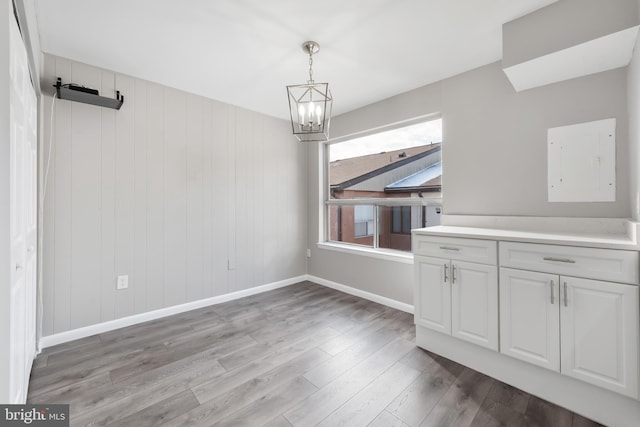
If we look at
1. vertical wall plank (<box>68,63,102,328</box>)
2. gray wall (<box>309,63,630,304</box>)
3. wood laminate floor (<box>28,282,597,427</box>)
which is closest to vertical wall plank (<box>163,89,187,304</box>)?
wood laminate floor (<box>28,282,597,427</box>)

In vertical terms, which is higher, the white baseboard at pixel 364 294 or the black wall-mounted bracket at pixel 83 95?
the black wall-mounted bracket at pixel 83 95

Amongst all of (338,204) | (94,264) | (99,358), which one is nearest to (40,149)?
(94,264)

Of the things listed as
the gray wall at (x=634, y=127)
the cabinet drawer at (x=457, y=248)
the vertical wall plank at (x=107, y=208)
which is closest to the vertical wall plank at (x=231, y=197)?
the vertical wall plank at (x=107, y=208)

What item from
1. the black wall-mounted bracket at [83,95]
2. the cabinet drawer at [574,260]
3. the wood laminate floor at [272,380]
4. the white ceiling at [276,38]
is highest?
the white ceiling at [276,38]

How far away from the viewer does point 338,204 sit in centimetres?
399

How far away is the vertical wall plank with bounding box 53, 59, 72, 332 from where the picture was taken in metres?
2.32

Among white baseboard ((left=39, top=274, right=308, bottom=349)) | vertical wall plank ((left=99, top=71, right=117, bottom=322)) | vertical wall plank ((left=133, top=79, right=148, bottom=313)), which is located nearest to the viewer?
white baseboard ((left=39, top=274, right=308, bottom=349))

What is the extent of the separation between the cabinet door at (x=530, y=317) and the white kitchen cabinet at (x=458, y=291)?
0.06 m

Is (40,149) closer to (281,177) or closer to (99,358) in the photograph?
(99,358)

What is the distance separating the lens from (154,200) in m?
2.82

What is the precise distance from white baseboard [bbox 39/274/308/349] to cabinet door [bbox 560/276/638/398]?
3.05 metres

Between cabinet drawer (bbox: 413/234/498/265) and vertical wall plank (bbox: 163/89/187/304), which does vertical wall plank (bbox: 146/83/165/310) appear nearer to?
vertical wall plank (bbox: 163/89/187/304)

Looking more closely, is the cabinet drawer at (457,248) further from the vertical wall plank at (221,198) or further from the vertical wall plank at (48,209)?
the vertical wall plank at (48,209)

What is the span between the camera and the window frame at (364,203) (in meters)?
3.02
